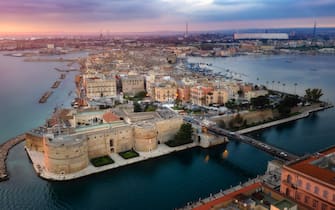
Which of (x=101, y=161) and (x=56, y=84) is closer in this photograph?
(x=101, y=161)

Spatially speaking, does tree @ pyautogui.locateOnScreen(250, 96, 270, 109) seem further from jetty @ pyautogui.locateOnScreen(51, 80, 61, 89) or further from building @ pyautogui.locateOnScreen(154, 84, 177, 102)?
jetty @ pyautogui.locateOnScreen(51, 80, 61, 89)

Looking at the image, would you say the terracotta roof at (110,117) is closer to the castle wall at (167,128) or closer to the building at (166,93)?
the castle wall at (167,128)

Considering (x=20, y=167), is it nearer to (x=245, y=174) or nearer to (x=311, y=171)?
(x=245, y=174)

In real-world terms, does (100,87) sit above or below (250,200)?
above

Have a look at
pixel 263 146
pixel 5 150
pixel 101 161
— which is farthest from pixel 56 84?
pixel 263 146

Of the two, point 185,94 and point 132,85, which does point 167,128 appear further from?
point 132,85

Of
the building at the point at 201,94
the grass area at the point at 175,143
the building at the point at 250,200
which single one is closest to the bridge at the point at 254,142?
the grass area at the point at 175,143
